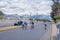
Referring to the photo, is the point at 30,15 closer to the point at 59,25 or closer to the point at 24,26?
the point at 24,26

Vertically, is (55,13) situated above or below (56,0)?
below

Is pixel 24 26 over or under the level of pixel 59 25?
under

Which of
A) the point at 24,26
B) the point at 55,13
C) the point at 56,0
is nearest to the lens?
the point at 24,26

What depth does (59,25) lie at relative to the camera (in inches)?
353

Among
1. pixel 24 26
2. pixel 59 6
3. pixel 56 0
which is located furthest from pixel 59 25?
pixel 59 6

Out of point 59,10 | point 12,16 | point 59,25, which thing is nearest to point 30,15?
point 12,16

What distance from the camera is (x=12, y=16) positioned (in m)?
145

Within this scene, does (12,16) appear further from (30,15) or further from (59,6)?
(59,6)

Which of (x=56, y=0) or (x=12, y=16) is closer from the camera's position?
(x=56, y=0)

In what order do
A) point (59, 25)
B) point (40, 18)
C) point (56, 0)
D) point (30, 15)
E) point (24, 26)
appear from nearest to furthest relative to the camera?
point (59, 25), point (24, 26), point (56, 0), point (30, 15), point (40, 18)

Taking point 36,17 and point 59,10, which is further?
point 36,17

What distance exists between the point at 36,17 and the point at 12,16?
59.9ft

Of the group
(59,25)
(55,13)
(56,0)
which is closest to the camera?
(59,25)

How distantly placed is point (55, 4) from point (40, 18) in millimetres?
54305
